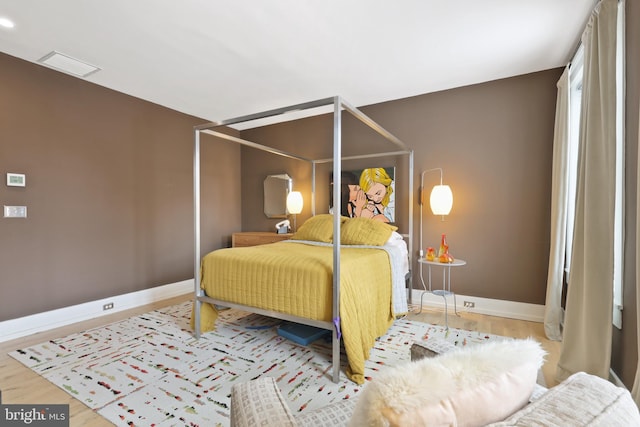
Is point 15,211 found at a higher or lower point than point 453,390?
higher

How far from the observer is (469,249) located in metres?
3.37

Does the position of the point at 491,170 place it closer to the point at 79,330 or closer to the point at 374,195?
the point at 374,195

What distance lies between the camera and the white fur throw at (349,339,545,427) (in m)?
0.51

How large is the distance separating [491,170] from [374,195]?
1356 mm

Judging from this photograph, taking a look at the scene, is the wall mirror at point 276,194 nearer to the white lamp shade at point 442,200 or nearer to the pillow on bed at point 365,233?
the pillow on bed at point 365,233

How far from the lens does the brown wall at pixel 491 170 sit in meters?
3.04

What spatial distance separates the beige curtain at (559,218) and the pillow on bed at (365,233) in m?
1.48

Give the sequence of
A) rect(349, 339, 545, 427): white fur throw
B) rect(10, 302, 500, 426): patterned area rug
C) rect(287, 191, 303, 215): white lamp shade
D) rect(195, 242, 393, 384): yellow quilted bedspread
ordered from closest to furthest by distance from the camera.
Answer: rect(349, 339, 545, 427): white fur throw < rect(10, 302, 500, 426): patterned area rug < rect(195, 242, 393, 384): yellow quilted bedspread < rect(287, 191, 303, 215): white lamp shade

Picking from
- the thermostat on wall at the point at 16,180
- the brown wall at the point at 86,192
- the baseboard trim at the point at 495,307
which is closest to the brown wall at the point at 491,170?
the baseboard trim at the point at 495,307

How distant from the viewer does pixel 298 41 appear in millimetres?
2490

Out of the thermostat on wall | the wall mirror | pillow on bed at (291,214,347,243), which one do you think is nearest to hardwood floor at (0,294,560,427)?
pillow on bed at (291,214,347,243)

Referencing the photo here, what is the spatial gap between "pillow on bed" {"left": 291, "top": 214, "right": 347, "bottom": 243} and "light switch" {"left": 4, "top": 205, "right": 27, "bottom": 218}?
2651mm

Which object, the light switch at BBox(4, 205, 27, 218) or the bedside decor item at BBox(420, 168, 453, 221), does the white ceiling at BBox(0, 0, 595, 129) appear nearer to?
the bedside decor item at BBox(420, 168, 453, 221)

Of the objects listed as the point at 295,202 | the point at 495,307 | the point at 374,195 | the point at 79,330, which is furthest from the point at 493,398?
the point at 295,202
